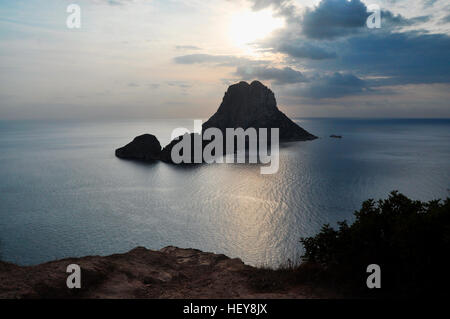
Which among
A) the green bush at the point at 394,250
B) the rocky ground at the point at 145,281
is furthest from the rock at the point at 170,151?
the green bush at the point at 394,250

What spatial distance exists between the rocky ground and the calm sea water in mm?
7404

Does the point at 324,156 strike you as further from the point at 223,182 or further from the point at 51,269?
the point at 51,269

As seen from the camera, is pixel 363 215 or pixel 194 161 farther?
pixel 194 161

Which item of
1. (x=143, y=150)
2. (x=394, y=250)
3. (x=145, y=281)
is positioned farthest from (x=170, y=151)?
(x=394, y=250)

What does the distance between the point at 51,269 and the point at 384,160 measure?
128899 millimetres

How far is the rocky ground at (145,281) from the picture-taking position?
12867 millimetres

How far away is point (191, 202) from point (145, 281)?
180 feet

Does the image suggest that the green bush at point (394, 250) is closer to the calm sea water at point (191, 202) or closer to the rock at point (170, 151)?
the calm sea water at point (191, 202)

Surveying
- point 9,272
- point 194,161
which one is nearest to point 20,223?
point 9,272

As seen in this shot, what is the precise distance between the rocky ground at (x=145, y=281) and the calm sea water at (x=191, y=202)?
7.40 meters

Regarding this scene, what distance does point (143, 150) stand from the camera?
136 m

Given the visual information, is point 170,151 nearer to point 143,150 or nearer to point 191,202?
point 143,150

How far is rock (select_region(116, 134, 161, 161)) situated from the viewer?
134 metres
